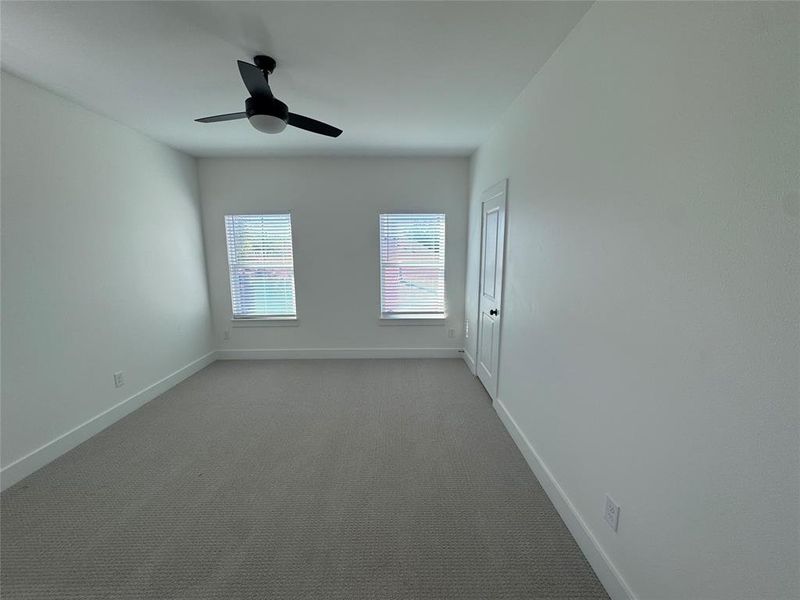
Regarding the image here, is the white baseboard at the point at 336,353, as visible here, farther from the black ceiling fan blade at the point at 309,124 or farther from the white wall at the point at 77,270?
the black ceiling fan blade at the point at 309,124

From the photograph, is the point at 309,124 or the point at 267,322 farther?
the point at 267,322

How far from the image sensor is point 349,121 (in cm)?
266

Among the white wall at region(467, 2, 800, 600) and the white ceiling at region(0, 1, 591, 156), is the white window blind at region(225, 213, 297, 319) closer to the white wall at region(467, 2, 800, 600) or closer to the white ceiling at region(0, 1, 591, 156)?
the white ceiling at region(0, 1, 591, 156)

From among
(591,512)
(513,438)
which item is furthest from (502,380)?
(591,512)

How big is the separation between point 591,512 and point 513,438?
944 mm

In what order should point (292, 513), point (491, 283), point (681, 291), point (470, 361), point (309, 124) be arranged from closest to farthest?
point (681, 291) < point (292, 513) < point (309, 124) < point (491, 283) < point (470, 361)

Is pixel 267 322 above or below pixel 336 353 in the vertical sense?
above

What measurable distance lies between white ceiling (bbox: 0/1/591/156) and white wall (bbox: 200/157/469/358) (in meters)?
1.12

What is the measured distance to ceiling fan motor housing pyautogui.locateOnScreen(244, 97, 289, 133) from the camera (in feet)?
5.85

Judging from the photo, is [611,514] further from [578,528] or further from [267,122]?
[267,122]

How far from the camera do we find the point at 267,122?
1845mm

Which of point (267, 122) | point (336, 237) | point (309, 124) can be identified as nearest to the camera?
point (267, 122)

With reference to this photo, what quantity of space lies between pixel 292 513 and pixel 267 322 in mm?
2794

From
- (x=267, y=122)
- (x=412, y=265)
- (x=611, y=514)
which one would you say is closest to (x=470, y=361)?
(x=412, y=265)
